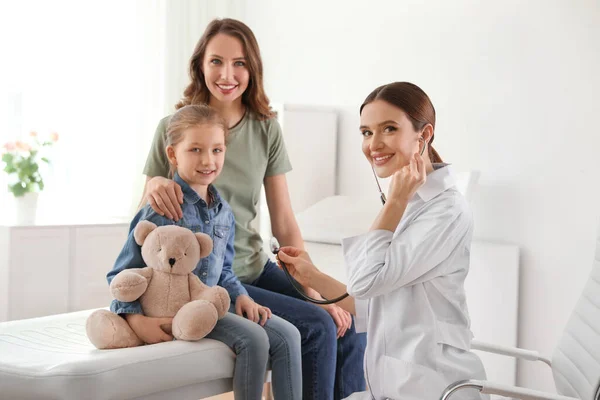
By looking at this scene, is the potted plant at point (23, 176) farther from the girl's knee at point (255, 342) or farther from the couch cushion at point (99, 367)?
the girl's knee at point (255, 342)

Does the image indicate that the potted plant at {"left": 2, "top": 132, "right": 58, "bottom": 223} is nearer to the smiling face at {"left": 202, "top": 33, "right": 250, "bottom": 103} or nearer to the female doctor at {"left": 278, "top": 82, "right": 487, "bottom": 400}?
the smiling face at {"left": 202, "top": 33, "right": 250, "bottom": 103}

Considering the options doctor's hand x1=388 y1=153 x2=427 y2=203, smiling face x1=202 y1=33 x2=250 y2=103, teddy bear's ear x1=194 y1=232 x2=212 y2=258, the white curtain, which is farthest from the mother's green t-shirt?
the white curtain

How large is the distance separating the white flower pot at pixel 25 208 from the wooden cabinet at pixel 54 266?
0.11m

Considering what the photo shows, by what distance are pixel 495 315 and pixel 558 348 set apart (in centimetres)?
129

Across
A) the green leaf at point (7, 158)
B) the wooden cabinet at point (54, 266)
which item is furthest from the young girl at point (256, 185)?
the green leaf at point (7, 158)

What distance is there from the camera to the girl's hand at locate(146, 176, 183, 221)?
6.29 ft

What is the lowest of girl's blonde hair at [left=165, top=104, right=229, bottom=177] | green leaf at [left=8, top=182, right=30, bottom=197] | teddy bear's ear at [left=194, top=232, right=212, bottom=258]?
teddy bear's ear at [left=194, top=232, right=212, bottom=258]

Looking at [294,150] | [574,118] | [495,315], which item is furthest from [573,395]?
[294,150]

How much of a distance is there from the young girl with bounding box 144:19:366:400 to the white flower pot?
1429mm

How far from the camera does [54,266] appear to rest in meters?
3.34

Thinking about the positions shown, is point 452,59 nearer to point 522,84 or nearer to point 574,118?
point 522,84

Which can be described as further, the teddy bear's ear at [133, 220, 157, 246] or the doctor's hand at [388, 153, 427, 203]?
the teddy bear's ear at [133, 220, 157, 246]

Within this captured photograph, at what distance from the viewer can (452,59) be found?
332 cm

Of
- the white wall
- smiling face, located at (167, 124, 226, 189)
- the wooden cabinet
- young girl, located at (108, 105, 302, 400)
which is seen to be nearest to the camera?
young girl, located at (108, 105, 302, 400)
